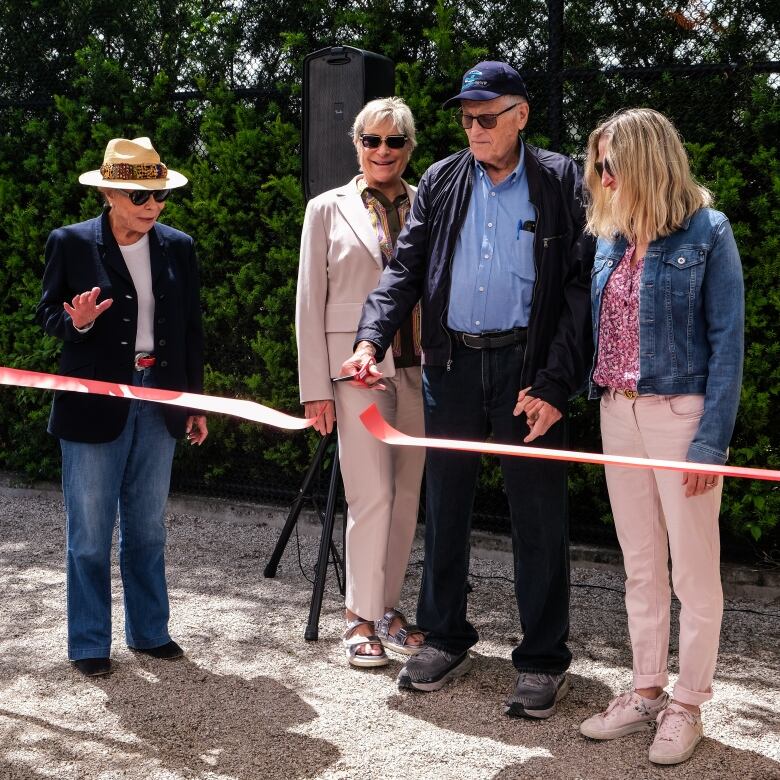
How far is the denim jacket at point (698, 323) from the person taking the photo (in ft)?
10.8

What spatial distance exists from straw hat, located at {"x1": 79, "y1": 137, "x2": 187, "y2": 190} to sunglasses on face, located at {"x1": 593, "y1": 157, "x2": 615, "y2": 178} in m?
1.62

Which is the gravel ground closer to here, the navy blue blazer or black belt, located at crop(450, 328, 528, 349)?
the navy blue blazer

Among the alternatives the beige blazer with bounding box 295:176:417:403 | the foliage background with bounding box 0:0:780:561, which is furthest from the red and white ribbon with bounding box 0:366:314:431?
the foliage background with bounding box 0:0:780:561

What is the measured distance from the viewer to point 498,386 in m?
3.83

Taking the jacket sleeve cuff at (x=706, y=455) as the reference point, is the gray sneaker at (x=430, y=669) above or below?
below

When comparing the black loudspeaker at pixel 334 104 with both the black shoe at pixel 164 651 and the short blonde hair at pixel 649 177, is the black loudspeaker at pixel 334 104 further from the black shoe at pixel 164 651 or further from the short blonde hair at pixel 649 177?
the black shoe at pixel 164 651

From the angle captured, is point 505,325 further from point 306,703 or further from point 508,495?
point 306,703

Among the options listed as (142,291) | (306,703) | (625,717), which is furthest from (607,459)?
(142,291)

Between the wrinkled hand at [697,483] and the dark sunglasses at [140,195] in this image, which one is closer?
the wrinkled hand at [697,483]

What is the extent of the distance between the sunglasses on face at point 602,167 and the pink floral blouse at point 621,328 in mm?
248

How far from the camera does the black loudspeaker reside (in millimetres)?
5016

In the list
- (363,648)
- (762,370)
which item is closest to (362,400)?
(363,648)

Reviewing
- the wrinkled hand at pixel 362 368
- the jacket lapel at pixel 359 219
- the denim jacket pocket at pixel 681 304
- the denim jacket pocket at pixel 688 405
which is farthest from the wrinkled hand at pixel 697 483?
the jacket lapel at pixel 359 219

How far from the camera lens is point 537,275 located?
376 cm
